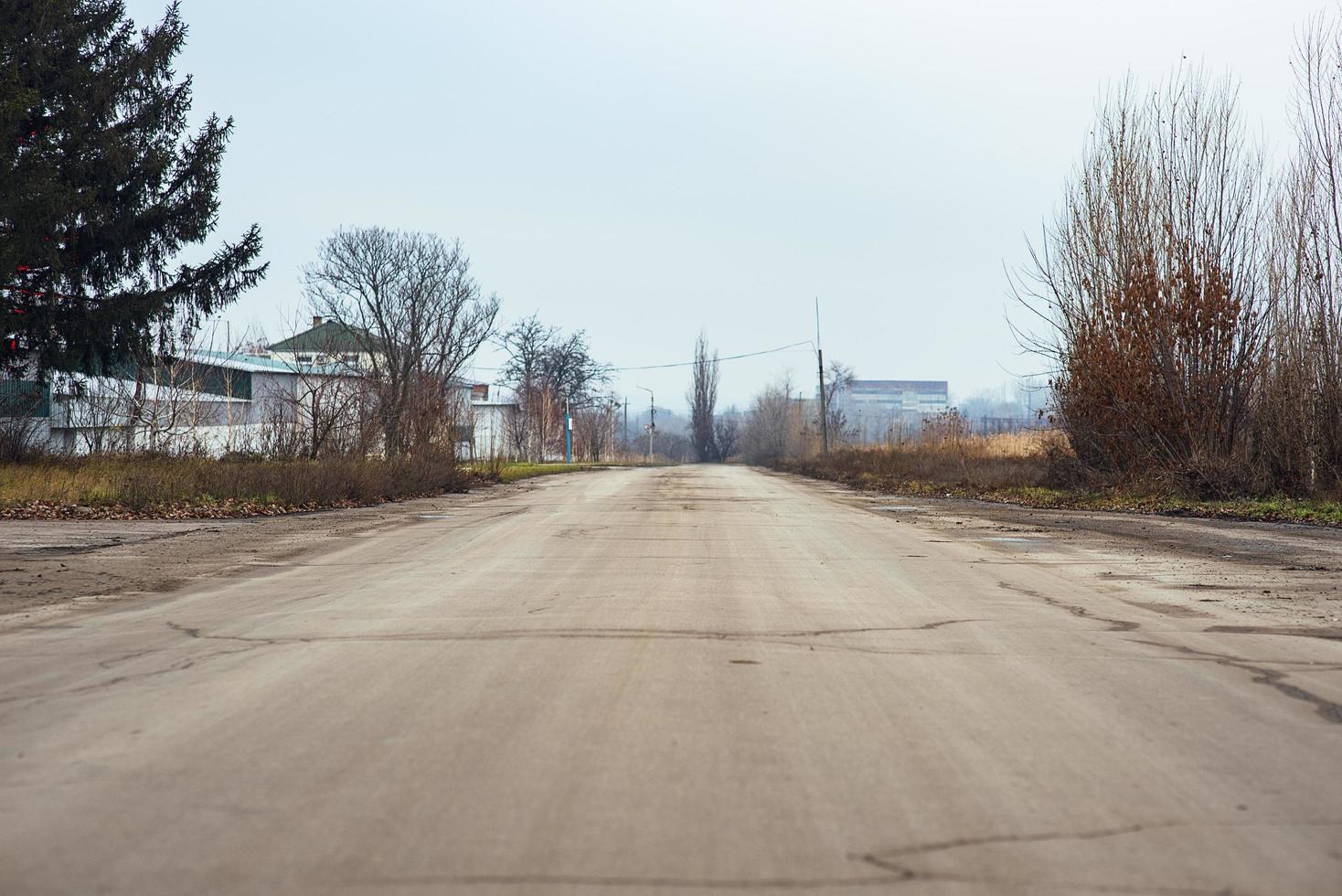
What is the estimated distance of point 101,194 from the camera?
2419 centimetres

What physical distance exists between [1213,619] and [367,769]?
5.74 meters

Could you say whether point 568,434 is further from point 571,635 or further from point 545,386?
point 571,635

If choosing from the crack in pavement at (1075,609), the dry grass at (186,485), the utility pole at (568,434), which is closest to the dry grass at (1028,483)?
the crack in pavement at (1075,609)

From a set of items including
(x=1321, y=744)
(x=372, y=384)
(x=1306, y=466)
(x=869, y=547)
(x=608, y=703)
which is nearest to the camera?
(x=1321, y=744)

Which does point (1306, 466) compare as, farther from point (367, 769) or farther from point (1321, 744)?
point (367, 769)

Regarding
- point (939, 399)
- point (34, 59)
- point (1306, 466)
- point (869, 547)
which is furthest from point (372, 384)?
point (939, 399)

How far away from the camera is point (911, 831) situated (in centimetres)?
316

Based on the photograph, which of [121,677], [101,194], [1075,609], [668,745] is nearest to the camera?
[668,745]

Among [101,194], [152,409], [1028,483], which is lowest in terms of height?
[1028,483]

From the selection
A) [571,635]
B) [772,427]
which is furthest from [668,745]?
[772,427]

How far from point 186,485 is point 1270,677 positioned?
1697 cm

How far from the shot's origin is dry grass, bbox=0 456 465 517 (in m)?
16.9

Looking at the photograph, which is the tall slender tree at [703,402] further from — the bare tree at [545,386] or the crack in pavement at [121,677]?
the crack in pavement at [121,677]

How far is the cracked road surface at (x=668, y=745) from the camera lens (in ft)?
9.55
